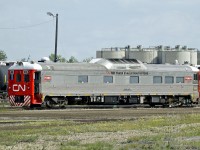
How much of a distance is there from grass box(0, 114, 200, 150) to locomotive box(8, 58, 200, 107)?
50.4ft

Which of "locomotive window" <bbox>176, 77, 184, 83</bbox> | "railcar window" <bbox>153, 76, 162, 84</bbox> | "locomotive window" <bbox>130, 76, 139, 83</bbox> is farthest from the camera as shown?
"locomotive window" <bbox>176, 77, 184, 83</bbox>

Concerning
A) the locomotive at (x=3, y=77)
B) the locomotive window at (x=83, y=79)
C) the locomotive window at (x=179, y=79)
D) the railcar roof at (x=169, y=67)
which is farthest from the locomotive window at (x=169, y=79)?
the locomotive at (x=3, y=77)

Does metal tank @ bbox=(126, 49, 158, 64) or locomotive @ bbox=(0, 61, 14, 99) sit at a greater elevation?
metal tank @ bbox=(126, 49, 158, 64)

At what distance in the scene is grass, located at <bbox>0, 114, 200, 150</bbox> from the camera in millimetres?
16672

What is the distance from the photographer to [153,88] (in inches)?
1815

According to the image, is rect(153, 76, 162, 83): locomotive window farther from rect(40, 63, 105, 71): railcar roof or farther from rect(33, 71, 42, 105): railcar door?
rect(33, 71, 42, 105): railcar door

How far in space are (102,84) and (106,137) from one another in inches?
954

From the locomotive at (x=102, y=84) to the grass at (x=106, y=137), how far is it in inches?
605

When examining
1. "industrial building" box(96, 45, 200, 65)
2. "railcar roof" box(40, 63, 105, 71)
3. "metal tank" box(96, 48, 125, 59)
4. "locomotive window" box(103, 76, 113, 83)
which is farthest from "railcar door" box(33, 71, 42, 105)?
"metal tank" box(96, 48, 125, 59)

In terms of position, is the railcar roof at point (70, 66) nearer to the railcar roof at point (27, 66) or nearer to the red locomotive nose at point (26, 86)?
the railcar roof at point (27, 66)

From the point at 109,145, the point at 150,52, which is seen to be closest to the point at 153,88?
the point at 109,145

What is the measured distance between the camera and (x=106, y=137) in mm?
19875

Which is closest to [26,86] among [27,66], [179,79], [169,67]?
[27,66]

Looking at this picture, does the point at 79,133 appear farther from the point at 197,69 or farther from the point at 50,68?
the point at 197,69
